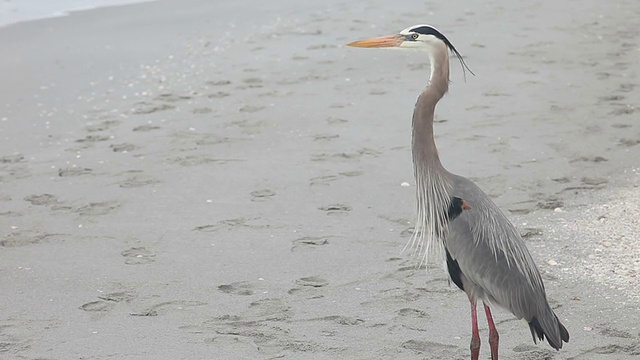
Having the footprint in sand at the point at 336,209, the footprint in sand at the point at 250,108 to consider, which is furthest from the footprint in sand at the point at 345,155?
the footprint in sand at the point at 250,108

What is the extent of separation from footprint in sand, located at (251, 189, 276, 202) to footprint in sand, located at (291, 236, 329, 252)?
2.19 ft

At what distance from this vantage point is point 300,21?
10.5 meters

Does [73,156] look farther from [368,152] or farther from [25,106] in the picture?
[368,152]

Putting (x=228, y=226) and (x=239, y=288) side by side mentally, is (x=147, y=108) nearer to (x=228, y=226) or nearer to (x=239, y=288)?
(x=228, y=226)

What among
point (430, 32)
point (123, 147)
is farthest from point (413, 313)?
point (123, 147)

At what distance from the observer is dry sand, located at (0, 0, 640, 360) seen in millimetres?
4324

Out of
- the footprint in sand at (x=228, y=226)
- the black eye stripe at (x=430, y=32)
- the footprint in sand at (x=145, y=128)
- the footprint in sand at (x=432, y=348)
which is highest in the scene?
the black eye stripe at (x=430, y=32)

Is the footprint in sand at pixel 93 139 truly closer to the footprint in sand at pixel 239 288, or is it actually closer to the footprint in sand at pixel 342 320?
the footprint in sand at pixel 239 288

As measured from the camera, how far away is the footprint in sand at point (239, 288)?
4.69 meters

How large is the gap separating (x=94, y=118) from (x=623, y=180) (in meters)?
3.90

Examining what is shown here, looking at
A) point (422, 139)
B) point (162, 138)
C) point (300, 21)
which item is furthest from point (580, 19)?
point (422, 139)

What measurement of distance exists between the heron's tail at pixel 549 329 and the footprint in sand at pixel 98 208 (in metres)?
2.84

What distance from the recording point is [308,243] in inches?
206

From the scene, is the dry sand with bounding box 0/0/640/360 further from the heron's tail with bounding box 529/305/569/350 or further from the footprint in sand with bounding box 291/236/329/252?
the heron's tail with bounding box 529/305/569/350
